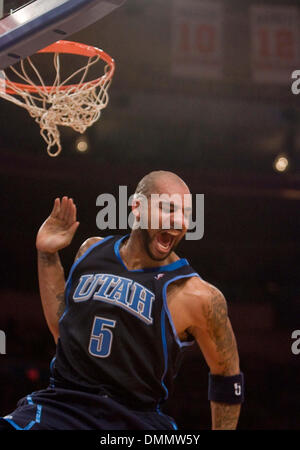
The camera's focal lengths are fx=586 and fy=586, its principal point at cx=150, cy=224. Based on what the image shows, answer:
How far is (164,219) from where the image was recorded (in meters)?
2.90

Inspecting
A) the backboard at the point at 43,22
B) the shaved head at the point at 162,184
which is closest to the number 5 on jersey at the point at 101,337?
the shaved head at the point at 162,184

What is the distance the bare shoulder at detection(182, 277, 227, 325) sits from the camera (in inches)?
108

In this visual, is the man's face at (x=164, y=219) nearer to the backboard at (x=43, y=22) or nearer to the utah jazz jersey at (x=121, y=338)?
the utah jazz jersey at (x=121, y=338)

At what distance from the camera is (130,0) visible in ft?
14.6

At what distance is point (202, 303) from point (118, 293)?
0.40m

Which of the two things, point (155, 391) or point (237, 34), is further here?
point (237, 34)

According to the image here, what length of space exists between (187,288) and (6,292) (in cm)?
216

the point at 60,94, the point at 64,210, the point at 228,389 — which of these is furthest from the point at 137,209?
the point at 60,94

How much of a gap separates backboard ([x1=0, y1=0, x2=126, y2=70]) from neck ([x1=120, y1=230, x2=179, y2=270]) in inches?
40.0

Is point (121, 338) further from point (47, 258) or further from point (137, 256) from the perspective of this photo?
point (47, 258)

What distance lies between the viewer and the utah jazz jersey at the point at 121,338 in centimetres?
258

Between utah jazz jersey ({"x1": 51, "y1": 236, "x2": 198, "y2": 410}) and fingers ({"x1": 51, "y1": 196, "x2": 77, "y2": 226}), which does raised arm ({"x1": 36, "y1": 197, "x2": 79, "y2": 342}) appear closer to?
fingers ({"x1": 51, "y1": 196, "x2": 77, "y2": 226})
